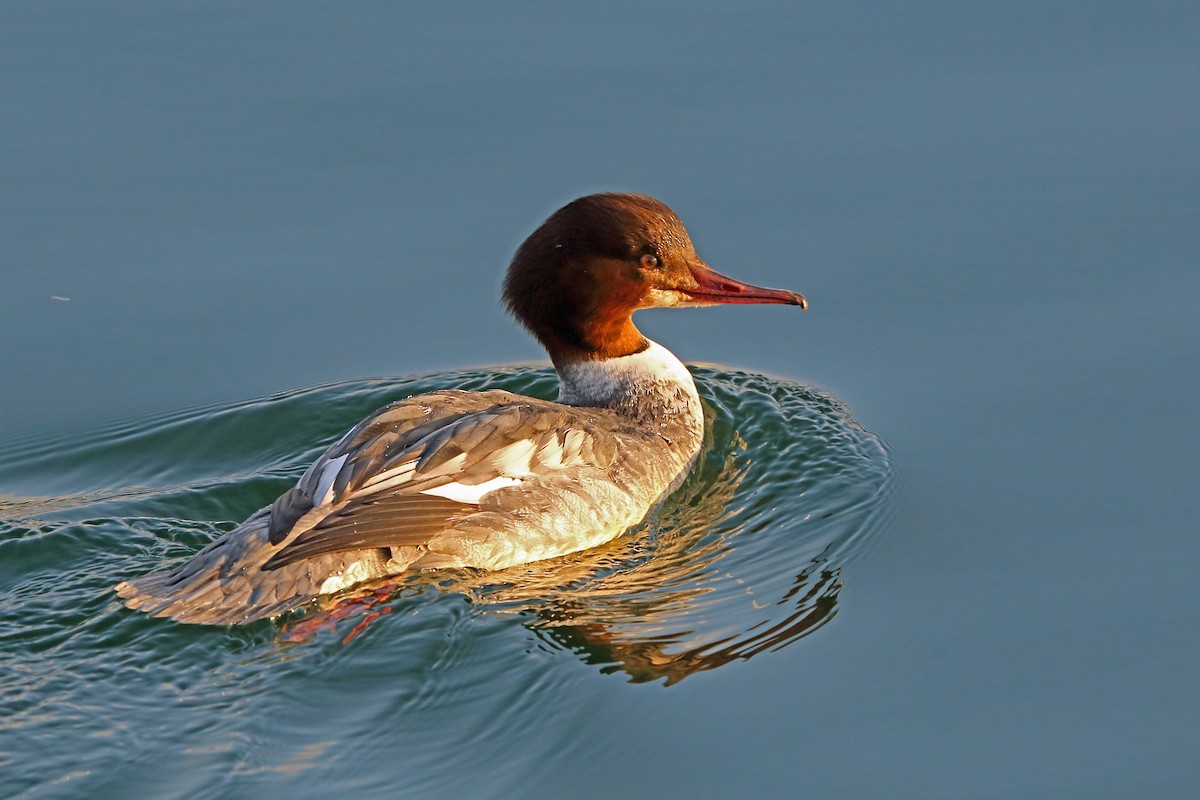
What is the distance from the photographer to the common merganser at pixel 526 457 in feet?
23.9

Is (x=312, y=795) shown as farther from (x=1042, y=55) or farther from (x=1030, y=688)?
(x=1042, y=55)

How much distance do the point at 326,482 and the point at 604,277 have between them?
213 centimetres

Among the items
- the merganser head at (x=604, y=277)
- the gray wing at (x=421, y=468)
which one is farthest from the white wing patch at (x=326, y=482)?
the merganser head at (x=604, y=277)

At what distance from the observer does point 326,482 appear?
753 cm

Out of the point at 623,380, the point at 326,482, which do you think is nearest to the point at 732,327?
the point at 623,380

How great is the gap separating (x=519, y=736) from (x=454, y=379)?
11.6 ft

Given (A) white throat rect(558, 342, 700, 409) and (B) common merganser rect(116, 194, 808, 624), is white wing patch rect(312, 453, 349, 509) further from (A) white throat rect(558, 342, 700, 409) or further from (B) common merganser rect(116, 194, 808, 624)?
(A) white throat rect(558, 342, 700, 409)

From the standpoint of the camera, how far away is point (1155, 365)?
895cm

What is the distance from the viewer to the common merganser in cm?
728

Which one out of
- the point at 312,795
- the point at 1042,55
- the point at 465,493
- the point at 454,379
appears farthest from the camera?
the point at 1042,55

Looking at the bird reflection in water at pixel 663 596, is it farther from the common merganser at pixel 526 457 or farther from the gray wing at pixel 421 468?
the gray wing at pixel 421 468

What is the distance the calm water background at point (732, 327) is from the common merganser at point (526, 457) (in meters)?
0.40

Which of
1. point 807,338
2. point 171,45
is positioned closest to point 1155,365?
point 807,338

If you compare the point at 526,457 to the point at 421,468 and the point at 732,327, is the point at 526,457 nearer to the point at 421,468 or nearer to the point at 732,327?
the point at 421,468
